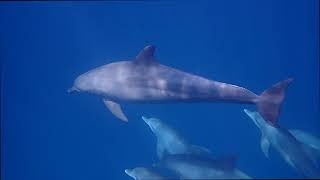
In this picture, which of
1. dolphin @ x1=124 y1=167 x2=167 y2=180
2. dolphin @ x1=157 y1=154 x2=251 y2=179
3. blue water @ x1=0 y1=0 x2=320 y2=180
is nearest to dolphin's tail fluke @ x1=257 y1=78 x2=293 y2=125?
dolphin @ x1=157 y1=154 x2=251 y2=179

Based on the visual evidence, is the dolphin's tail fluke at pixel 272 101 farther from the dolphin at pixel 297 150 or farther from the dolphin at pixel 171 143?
the dolphin at pixel 171 143

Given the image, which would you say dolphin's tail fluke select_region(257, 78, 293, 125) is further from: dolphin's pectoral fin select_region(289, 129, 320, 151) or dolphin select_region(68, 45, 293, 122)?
dolphin's pectoral fin select_region(289, 129, 320, 151)

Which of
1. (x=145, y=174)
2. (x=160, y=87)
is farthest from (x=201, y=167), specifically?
(x=160, y=87)

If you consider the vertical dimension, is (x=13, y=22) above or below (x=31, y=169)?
above

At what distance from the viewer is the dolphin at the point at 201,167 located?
41.4ft

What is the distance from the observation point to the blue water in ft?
63.6

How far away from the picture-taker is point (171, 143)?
15023mm

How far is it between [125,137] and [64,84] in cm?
315

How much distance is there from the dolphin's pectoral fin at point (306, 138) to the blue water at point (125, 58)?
3937 mm

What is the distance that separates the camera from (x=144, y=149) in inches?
749

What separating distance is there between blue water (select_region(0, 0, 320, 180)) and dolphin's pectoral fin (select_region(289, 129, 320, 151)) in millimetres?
3937

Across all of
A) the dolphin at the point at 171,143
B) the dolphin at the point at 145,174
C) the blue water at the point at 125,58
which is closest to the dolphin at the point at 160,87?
the dolphin at the point at 145,174

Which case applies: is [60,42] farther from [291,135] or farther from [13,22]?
[291,135]

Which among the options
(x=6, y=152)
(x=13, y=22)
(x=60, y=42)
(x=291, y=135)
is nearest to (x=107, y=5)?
(x=60, y=42)
